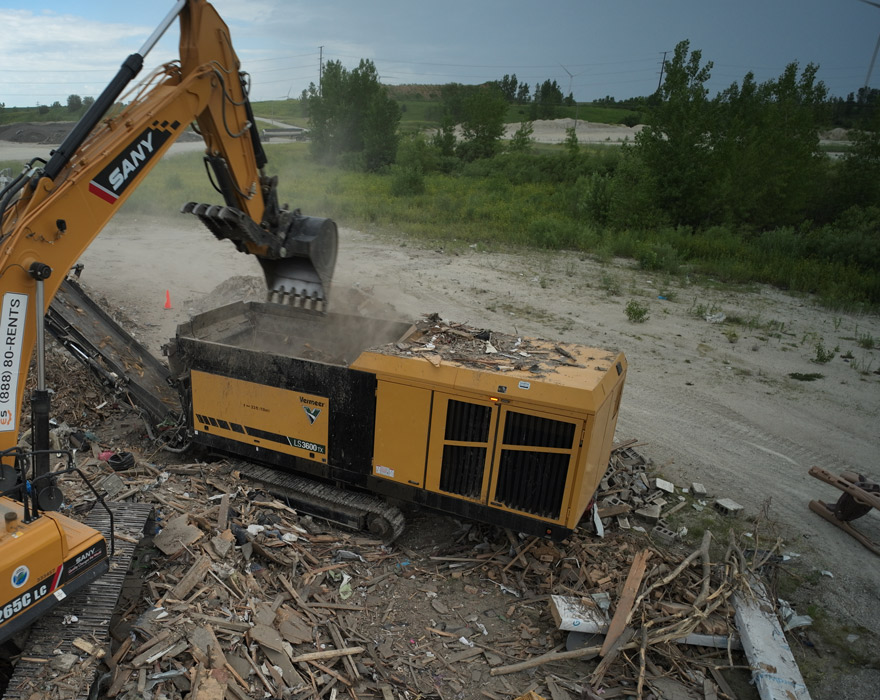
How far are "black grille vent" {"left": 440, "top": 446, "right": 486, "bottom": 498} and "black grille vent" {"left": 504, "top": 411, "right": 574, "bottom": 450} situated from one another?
0.34 meters

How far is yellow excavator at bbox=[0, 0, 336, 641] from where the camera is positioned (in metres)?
3.70

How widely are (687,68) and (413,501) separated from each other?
18.7 meters

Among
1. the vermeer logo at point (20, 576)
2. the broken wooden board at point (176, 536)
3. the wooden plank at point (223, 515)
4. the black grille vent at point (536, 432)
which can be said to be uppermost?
the black grille vent at point (536, 432)

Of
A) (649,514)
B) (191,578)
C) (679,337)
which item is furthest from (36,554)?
(679,337)

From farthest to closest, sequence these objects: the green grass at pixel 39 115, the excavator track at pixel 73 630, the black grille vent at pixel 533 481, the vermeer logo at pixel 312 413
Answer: the green grass at pixel 39 115 → the vermeer logo at pixel 312 413 → the black grille vent at pixel 533 481 → the excavator track at pixel 73 630

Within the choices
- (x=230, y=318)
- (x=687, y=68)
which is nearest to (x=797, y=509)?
(x=230, y=318)

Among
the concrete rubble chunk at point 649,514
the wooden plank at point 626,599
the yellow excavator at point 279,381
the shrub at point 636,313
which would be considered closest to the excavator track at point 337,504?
the yellow excavator at point 279,381

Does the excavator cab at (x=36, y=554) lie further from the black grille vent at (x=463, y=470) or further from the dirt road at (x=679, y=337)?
the dirt road at (x=679, y=337)

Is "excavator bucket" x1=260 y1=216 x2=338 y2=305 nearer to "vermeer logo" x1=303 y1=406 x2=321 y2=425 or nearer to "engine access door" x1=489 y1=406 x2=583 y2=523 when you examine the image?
"vermeer logo" x1=303 y1=406 x2=321 y2=425

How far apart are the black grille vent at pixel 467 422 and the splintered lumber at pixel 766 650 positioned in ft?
8.69

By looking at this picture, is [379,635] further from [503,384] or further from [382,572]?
[503,384]

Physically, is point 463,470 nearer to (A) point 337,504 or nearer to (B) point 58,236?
(A) point 337,504

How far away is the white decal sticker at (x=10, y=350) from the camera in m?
3.76

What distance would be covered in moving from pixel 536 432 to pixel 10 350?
3.82 m
